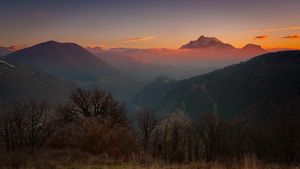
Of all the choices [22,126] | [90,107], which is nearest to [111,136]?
[90,107]

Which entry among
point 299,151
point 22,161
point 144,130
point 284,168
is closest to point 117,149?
point 22,161

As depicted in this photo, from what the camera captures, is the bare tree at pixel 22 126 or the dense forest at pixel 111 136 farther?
the bare tree at pixel 22 126

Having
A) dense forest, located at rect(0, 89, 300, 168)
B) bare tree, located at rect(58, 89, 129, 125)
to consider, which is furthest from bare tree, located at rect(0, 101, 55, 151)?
bare tree, located at rect(58, 89, 129, 125)

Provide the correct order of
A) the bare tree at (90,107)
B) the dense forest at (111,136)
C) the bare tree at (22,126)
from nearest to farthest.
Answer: the dense forest at (111,136) → the bare tree at (90,107) → the bare tree at (22,126)

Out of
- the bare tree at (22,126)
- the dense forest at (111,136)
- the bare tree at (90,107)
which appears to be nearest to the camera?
the dense forest at (111,136)

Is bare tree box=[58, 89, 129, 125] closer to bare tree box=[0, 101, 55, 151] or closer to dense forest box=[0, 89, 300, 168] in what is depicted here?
dense forest box=[0, 89, 300, 168]

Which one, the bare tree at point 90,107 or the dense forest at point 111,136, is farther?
the bare tree at point 90,107

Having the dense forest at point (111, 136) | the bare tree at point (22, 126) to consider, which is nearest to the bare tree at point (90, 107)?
the dense forest at point (111, 136)

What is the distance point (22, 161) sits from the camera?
13.0 metres

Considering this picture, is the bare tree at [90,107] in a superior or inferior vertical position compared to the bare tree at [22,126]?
superior

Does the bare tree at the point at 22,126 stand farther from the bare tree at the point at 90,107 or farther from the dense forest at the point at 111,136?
the bare tree at the point at 90,107

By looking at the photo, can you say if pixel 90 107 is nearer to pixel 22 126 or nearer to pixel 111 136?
pixel 22 126

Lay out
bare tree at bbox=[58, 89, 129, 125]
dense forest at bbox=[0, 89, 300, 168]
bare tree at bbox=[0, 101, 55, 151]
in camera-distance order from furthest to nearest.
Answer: bare tree at bbox=[0, 101, 55, 151], bare tree at bbox=[58, 89, 129, 125], dense forest at bbox=[0, 89, 300, 168]

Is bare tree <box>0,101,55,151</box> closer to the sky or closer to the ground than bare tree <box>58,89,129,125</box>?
closer to the ground
